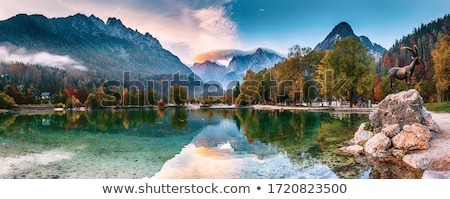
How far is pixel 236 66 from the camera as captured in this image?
31.9 ft

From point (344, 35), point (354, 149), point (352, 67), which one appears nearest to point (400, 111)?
point (354, 149)

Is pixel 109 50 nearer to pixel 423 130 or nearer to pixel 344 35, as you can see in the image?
pixel 344 35

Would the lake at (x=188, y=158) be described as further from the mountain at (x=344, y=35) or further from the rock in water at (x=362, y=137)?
the mountain at (x=344, y=35)

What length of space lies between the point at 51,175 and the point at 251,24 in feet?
17.1

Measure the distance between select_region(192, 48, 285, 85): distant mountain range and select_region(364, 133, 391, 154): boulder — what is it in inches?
154

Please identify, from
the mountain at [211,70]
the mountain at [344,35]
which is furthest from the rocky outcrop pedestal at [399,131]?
the mountain at [211,70]

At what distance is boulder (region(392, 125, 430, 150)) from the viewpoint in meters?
5.30

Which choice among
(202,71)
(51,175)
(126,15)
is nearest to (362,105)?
(202,71)

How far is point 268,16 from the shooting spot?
6.68 metres

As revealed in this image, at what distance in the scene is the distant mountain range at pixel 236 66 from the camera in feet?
29.5

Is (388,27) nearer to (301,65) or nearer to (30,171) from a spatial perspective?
(30,171)

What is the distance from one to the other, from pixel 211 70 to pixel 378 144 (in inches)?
239

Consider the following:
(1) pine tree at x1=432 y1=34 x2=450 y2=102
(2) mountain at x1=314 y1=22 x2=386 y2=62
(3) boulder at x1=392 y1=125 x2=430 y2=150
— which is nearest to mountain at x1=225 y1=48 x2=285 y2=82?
(2) mountain at x1=314 y1=22 x2=386 y2=62

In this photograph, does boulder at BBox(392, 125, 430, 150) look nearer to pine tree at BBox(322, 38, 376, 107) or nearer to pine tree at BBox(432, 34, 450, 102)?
pine tree at BBox(432, 34, 450, 102)
